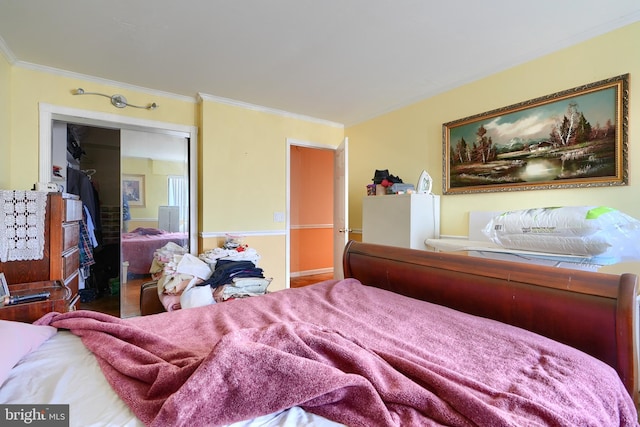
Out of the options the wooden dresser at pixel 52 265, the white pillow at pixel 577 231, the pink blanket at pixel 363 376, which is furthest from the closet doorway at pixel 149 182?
the white pillow at pixel 577 231

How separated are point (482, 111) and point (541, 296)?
2.08 m

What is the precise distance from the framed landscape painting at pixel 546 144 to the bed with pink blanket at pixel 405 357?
1.41m

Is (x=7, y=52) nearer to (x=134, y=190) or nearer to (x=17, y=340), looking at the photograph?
(x=134, y=190)

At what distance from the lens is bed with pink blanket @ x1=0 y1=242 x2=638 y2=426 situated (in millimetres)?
698

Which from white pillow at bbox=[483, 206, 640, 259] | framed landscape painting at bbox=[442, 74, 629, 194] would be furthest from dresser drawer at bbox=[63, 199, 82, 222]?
framed landscape painting at bbox=[442, 74, 629, 194]

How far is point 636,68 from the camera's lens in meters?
1.89

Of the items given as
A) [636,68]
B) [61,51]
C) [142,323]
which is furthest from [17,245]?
[636,68]

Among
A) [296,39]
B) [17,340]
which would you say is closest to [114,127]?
[296,39]

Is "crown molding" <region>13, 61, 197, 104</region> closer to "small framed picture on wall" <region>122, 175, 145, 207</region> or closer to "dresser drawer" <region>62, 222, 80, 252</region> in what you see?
"small framed picture on wall" <region>122, 175, 145, 207</region>

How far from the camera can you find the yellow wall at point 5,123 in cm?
233

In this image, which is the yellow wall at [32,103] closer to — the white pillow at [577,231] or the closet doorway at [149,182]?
the closet doorway at [149,182]

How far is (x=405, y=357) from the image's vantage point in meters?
0.91

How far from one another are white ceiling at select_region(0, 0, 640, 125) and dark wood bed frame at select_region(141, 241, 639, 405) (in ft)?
5.15

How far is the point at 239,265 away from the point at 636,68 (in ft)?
11.0
